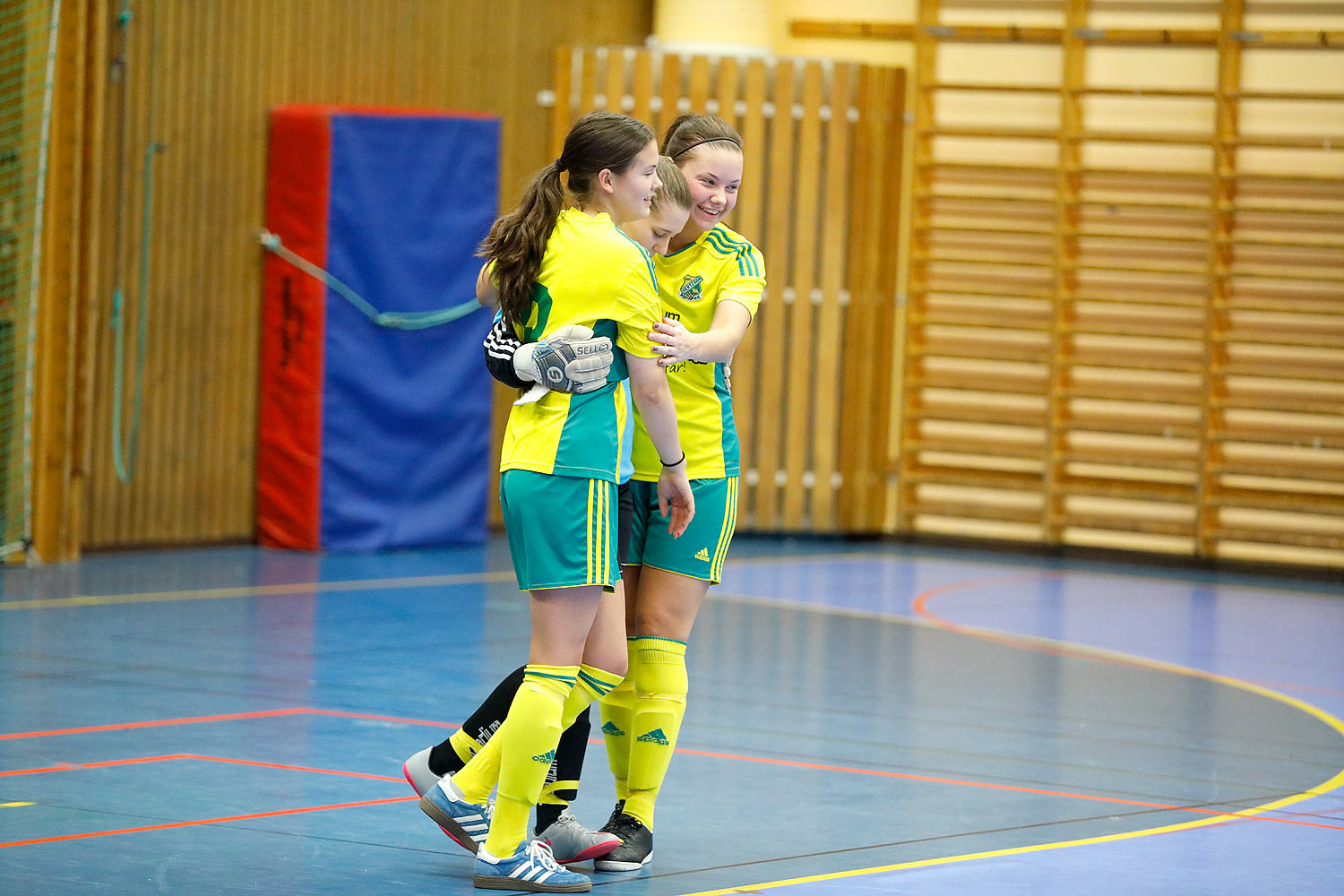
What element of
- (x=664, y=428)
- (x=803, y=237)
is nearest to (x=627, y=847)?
(x=664, y=428)

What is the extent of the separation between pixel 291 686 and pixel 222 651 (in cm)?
67

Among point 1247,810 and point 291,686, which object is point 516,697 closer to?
point 1247,810

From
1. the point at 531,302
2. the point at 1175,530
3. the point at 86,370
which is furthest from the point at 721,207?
the point at 1175,530

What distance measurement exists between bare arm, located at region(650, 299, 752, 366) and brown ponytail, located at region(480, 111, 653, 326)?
0.82ft

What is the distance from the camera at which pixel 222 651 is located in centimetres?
598

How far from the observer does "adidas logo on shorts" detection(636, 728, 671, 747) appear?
3566mm

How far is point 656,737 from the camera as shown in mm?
3568

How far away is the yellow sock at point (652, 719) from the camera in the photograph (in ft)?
11.7

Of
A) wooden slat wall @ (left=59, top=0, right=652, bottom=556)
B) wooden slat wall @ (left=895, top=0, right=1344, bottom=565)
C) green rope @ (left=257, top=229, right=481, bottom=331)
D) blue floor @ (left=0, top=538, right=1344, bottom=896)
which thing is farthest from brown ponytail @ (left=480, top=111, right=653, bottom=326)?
wooden slat wall @ (left=895, top=0, right=1344, bottom=565)

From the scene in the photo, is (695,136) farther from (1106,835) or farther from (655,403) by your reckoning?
(1106,835)

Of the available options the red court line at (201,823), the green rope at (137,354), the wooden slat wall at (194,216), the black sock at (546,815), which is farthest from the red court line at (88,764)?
the green rope at (137,354)

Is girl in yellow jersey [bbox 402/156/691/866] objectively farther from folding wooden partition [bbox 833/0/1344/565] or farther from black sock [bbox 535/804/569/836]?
folding wooden partition [bbox 833/0/1344/565]

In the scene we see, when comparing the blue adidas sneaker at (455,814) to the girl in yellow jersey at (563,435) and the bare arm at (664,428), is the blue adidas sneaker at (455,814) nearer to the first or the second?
the girl in yellow jersey at (563,435)

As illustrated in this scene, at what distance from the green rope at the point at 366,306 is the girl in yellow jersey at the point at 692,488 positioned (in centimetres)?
524
